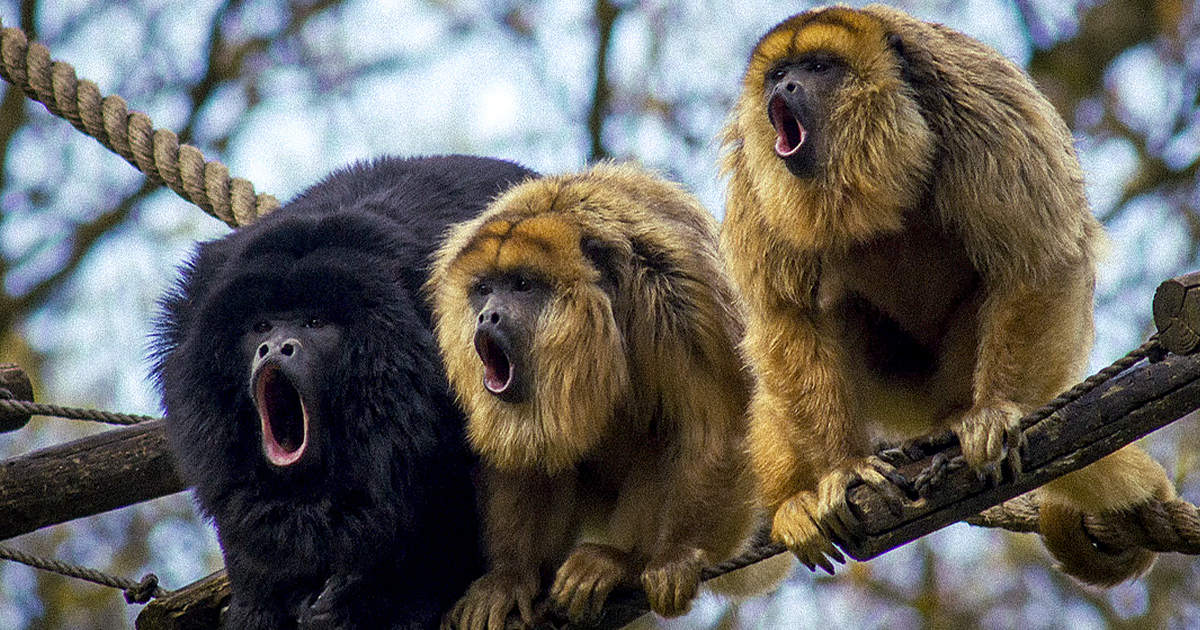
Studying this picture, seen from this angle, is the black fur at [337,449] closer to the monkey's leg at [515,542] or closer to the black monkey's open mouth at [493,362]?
the monkey's leg at [515,542]

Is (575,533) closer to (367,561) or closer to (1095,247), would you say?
(367,561)

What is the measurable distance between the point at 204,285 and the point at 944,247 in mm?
2560

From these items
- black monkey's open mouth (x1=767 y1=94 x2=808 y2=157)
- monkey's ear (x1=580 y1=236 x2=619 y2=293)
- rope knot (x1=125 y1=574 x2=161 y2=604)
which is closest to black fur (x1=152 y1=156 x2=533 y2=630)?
Result: rope knot (x1=125 y1=574 x2=161 y2=604)

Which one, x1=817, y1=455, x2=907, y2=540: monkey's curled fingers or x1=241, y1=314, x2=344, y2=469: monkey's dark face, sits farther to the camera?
x1=241, y1=314, x2=344, y2=469: monkey's dark face

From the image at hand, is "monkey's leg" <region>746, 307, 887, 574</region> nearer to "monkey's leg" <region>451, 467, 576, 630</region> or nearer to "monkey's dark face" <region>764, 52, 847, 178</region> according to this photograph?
"monkey's dark face" <region>764, 52, 847, 178</region>

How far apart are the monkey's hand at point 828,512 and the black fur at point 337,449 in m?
1.17

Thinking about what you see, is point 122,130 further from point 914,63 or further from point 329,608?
point 914,63

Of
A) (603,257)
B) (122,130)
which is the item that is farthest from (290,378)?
(122,130)

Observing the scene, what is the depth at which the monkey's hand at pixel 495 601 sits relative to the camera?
3898mm

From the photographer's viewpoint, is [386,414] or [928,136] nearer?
[928,136]

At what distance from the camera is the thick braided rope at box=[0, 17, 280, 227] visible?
5.50 meters

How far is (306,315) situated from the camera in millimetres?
4117

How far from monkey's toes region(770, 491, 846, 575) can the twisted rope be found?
220 cm

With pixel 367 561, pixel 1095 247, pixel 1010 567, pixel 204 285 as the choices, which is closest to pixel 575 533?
pixel 367 561
